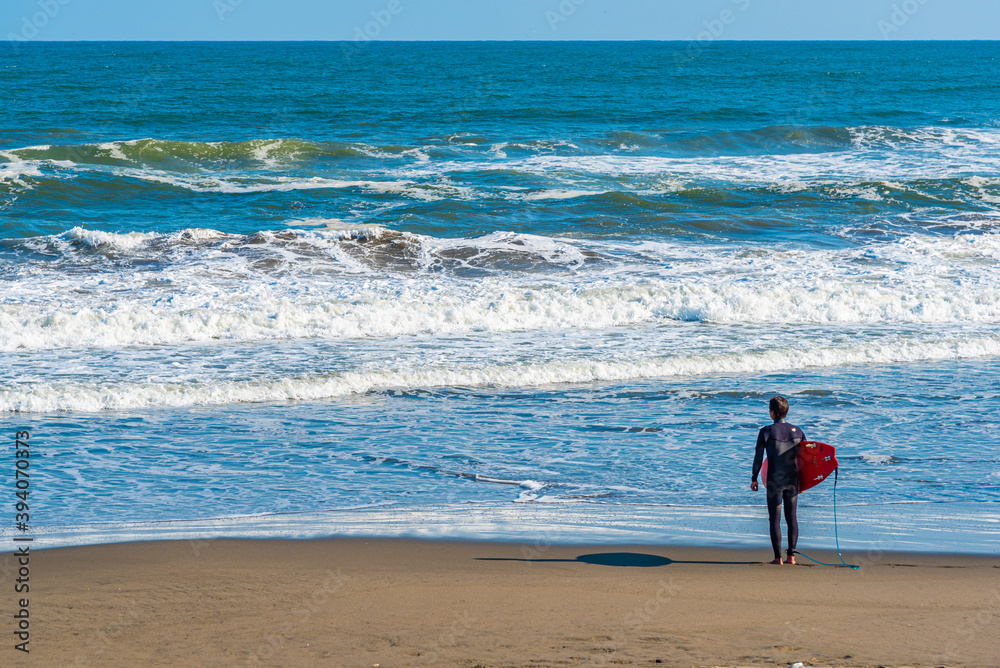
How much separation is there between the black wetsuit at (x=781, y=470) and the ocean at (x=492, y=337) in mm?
385

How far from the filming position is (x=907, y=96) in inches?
1991

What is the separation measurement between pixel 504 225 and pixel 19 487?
1304 centimetres

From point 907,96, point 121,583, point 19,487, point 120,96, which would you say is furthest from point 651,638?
point 907,96

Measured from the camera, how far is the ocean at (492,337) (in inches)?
276

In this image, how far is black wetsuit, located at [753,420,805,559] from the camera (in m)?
5.91

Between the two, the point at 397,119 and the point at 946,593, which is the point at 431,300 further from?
the point at 397,119

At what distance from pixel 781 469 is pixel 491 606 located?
2144 mm

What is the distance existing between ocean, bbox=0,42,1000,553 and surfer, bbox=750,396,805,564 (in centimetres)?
37

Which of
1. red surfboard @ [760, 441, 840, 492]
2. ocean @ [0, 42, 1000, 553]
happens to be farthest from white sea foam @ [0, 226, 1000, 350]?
red surfboard @ [760, 441, 840, 492]

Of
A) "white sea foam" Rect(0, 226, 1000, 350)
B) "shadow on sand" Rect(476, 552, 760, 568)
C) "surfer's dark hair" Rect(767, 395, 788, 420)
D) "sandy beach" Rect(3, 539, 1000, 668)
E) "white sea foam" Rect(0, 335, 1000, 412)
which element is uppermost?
"white sea foam" Rect(0, 226, 1000, 350)

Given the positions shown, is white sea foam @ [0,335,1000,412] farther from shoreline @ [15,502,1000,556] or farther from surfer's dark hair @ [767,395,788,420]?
surfer's dark hair @ [767,395,788,420]

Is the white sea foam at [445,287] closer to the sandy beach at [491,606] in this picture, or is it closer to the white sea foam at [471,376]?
the white sea foam at [471,376]

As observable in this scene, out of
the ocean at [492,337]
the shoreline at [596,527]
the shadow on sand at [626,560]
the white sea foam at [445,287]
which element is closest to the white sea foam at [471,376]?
the ocean at [492,337]

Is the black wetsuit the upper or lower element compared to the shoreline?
upper
